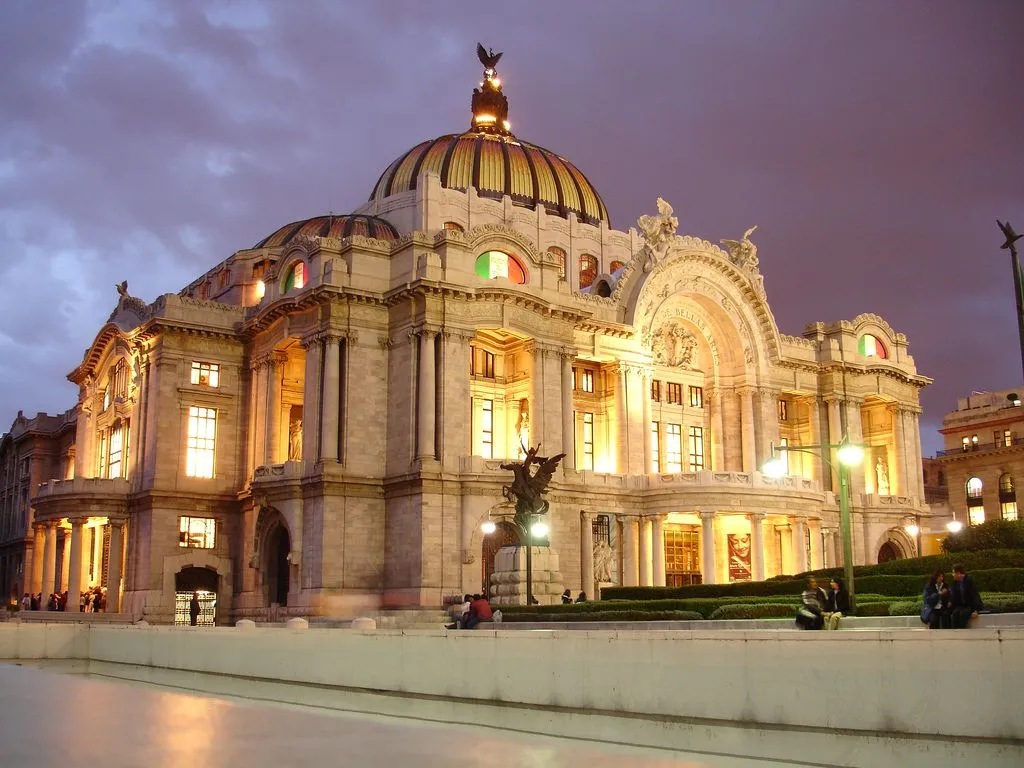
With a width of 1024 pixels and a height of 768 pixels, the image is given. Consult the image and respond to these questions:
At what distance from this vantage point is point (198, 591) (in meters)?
53.7

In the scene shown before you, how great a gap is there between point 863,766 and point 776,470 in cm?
1521

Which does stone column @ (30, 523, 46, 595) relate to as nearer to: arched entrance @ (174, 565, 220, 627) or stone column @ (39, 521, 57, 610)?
stone column @ (39, 521, 57, 610)

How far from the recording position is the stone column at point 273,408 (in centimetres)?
5200

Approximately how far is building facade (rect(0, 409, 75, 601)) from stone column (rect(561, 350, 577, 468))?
3850cm

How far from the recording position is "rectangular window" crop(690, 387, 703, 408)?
61750mm

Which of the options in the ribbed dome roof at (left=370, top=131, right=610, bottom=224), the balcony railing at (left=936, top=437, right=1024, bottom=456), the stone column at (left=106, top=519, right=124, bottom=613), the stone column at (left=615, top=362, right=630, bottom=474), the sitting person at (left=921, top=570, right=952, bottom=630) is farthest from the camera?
the balcony railing at (left=936, top=437, right=1024, bottom=456)

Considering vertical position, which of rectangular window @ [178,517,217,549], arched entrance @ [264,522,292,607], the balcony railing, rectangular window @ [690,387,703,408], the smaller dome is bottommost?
arched entrance @ [264,522,292,607]

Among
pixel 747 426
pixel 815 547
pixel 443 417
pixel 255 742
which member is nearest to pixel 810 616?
pixel 255 742

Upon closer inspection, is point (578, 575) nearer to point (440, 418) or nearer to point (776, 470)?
point (440, 418)

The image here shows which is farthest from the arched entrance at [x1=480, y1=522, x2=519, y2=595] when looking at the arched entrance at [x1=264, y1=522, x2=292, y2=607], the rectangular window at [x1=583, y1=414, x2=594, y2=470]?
the arched entrance at [x1=264, y1=522, x2=292, y2=607]

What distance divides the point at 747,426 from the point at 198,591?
95.5 feet

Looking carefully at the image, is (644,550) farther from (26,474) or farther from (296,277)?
(26,474)

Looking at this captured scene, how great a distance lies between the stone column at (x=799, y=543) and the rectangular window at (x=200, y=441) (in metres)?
28.6

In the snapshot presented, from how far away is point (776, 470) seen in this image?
2812 centimetres
